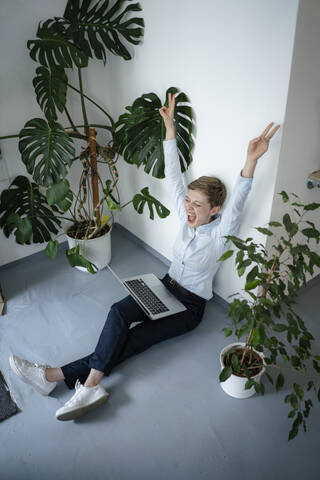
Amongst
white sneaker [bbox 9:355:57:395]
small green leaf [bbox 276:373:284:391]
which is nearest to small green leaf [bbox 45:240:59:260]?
white sneaker [bbox 9:355:57:395]

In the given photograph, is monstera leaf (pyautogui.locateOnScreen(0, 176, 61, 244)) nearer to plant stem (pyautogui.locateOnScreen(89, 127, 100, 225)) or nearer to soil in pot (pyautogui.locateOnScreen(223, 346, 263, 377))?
plant stem (pyautogui.locateOnScreen(89, 127, 100, 225))

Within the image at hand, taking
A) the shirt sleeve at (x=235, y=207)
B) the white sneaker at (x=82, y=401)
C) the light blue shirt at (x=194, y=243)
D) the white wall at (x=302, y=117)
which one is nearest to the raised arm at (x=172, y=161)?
the light blue shirt at (x=194, y=243)

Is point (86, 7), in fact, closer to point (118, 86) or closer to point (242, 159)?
point (118, 86)

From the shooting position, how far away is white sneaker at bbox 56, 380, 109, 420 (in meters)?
1.75

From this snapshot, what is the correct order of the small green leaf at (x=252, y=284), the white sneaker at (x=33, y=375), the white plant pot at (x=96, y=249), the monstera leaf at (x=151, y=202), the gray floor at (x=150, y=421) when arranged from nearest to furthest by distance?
1. the small green leaf at (x=252, y=284)
2. the gray floor at (x=150, y=421)
3. the white sneaker at (x=33, y=375)
4. the monstera leaf at (x=151, y=202)
5. the white plant pot at (x=96, y=249)

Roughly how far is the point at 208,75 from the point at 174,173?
0.55 metres

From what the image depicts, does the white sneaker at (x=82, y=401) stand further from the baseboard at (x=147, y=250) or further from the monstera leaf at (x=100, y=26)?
the monstera leaf at (x=100, y=26)

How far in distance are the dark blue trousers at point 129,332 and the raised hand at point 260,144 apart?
0.91 metres

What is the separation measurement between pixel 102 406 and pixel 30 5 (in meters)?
2.35

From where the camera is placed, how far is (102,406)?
187 centimetres

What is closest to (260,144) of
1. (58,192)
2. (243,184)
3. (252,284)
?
(243,184)

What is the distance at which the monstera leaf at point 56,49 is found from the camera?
2094mm

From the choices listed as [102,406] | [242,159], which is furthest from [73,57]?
[102,406]

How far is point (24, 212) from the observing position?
255 centimetres
